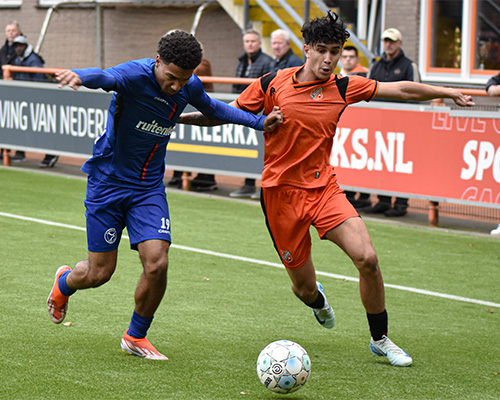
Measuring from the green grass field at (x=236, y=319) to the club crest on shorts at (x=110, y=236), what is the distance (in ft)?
2.53

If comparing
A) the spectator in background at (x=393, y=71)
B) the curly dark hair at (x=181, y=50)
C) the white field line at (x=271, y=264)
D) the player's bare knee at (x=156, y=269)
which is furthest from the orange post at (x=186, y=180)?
the curly dark hair at (x=181, y=50)

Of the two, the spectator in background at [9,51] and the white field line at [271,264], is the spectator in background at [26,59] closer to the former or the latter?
the spectator in background at [9,51]

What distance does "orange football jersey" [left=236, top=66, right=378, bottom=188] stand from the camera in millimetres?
6137

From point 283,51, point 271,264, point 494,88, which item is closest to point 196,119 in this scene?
point 271,264

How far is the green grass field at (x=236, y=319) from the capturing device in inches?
215

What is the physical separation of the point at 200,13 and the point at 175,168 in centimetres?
782

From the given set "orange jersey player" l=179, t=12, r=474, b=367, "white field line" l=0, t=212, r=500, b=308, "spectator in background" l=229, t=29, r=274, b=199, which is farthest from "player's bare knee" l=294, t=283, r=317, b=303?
"spectator in background" l=229, t=29, r=274, b=199

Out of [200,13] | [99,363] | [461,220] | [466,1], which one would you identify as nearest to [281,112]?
[99,363]

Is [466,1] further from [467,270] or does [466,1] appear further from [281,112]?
[281,112]

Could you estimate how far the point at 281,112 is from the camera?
611 centimetres

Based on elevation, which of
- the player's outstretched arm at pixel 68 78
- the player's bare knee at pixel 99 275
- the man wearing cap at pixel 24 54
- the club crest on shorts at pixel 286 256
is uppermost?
the player's outstretched arm at pixel 68 78

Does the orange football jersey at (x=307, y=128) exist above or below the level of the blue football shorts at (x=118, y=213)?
above

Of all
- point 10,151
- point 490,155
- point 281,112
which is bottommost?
point 10,151

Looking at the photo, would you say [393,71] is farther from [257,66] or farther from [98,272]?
[98,272]
